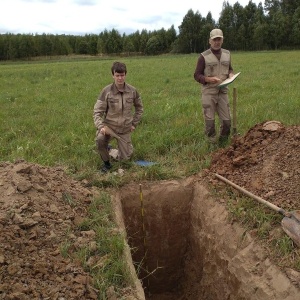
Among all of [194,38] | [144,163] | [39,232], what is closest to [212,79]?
[144,163]

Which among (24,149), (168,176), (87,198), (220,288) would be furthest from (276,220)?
(24,149)

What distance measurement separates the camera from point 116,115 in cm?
541

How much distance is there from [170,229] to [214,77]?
247cm

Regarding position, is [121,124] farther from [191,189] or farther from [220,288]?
[220,288]

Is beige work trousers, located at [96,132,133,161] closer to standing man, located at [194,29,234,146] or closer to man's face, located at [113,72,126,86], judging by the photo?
man's face, located at [113,72,126,86]

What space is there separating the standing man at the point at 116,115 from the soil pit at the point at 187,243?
2.58 ft

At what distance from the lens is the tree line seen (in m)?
48.2

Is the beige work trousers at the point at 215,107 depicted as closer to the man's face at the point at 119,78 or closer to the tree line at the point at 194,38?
the man's face at the point at 119,78

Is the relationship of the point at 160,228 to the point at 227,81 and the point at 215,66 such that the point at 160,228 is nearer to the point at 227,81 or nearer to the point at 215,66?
the point at 227,81

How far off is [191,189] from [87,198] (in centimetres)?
148

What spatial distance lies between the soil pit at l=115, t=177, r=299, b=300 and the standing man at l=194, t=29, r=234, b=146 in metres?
1.46

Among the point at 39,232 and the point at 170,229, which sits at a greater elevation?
the point at 39,232

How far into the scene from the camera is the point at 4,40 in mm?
58312

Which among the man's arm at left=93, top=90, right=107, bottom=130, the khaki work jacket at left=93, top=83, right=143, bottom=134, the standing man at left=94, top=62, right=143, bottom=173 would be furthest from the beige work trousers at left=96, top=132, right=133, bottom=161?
the man's arm at left=93, top=90, right=107, bottom=130
